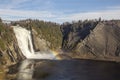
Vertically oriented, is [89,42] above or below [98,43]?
above

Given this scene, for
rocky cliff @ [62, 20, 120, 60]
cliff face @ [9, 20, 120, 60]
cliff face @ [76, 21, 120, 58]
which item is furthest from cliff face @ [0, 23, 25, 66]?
cliff face @ [76, 21, 120, 58]

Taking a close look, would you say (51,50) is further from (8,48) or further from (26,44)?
(8,48)

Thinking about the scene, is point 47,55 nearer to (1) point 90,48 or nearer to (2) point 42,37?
(2) point 42,37

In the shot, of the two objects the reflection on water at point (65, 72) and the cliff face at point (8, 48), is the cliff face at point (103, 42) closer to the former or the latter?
the cliff face at point (8, 48)

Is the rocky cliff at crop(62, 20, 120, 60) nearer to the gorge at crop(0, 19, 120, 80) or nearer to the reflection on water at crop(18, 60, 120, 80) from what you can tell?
the gorge at crop(0, 19, 120, 80)

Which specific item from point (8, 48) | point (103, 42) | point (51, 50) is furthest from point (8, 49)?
point (103, 42)

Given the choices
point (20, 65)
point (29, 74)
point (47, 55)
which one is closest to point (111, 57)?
point (47, 55)

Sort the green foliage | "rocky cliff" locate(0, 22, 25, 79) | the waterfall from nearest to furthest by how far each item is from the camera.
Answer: "rocky cliff" locate(0, 22, 25, 79) → the green foliage → the waterfall

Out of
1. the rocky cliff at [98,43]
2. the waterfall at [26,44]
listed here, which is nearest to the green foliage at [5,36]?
the waterfall at [26,44]
